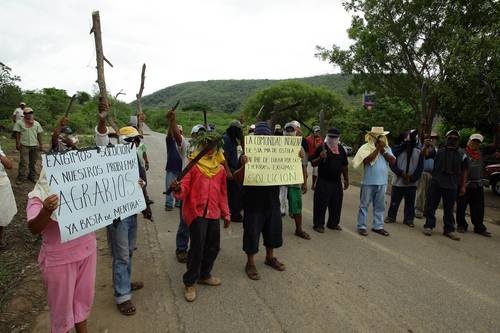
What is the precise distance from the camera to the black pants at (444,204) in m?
6.46

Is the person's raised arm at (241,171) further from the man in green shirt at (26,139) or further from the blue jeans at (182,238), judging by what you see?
the man in green shirt at (26,139)

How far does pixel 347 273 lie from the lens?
4.67m

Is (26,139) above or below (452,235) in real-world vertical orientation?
above

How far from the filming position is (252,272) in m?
4.49

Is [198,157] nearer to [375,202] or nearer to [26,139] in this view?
[375,202]

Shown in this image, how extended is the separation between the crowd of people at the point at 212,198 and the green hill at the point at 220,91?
232ft

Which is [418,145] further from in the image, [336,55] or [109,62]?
[336,55]

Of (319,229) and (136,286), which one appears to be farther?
(319,229)

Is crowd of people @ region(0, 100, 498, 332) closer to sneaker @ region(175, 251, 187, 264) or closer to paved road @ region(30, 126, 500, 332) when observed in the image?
sneaker @ region(175, 251, 187, 264)

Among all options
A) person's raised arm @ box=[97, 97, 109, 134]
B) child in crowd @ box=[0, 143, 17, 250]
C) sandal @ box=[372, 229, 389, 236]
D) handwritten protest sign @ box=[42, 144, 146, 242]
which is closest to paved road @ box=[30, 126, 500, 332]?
sandal @ box=[372, 229, 389, 236]

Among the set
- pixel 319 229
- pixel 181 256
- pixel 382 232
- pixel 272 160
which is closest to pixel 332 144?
pixel 319 229

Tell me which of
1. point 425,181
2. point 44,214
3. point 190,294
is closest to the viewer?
A: point 44,214

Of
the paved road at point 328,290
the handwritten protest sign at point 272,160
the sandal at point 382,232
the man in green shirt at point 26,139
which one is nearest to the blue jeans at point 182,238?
the paved road at point 328,290

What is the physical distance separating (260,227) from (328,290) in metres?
1.05
